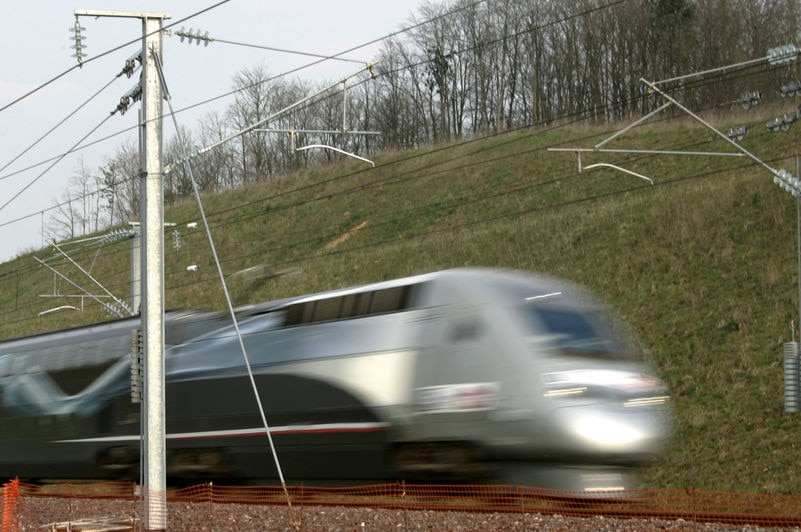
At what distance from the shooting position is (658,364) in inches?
1122

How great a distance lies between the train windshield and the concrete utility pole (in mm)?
4904

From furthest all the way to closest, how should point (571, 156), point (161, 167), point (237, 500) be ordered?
point (571, 156), point (237, 500), point (161, 167)

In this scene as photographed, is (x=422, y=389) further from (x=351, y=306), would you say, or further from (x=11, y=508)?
(x=11, y=508)

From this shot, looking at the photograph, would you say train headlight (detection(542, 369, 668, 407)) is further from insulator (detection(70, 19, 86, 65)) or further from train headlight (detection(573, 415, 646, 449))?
insulator (detection(70, 19, 86, 65))

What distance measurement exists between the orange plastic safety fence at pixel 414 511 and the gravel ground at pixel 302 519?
0.01m

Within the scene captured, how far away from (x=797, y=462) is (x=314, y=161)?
50.5 m

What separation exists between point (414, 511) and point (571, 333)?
3008mm

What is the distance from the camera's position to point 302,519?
41.6ft

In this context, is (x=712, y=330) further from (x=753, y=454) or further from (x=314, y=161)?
(x=314, y=161)

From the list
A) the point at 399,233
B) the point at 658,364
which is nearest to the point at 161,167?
the point at 658,364

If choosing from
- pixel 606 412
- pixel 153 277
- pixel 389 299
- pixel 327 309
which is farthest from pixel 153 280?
pixel 606 412

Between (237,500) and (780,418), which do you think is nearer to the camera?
(237,500)

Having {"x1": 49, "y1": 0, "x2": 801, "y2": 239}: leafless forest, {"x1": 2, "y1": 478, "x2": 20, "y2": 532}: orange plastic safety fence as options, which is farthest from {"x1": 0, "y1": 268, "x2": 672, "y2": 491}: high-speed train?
{"x1": 49, "y1": 0, "x2": 801, "y2": 239}: leafless forest

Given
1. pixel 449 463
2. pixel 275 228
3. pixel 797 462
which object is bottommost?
pixel 797 462
